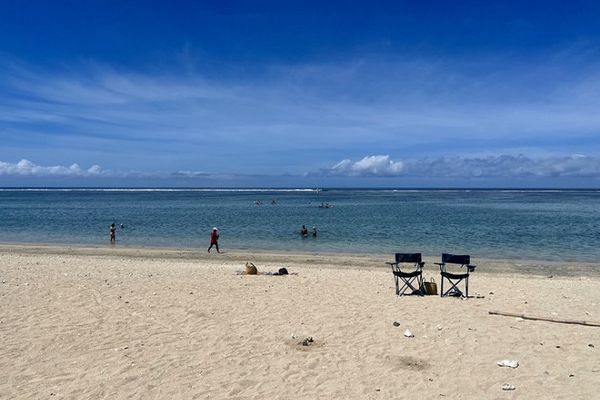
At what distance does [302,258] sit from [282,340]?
15198 mm

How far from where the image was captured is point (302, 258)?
2414cm

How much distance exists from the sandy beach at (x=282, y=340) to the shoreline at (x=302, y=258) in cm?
552

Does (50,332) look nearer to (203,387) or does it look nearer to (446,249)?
(203,387)

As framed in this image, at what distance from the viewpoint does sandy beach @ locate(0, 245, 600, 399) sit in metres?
6.90

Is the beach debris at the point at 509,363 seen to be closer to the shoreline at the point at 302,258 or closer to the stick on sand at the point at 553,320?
the stick on sand at the point at 553,320

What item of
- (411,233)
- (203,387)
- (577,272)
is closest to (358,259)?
(577,272)

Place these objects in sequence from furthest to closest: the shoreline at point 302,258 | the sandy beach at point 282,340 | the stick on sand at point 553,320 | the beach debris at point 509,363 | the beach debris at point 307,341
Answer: the shoreline at point 302,258
the stick on sand at point 553,320
the beach debris at point 307,341
the beach debris at point 509,363
the sandy beach at point 282,340

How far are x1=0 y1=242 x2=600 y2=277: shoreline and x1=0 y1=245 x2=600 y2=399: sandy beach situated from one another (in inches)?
217

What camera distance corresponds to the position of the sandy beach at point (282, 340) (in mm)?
6898

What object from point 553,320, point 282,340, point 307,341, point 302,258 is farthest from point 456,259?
point 302,258

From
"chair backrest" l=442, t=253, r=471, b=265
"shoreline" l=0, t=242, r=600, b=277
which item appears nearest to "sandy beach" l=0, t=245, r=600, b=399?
"chair backrest" l=442, t=253, r=471, b=265

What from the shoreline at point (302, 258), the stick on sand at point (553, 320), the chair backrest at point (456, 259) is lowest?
the shoreline at point (302, 258)

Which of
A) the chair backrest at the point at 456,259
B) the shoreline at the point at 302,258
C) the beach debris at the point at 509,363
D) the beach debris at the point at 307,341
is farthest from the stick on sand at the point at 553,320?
→ the shoreline at the point at 302,258

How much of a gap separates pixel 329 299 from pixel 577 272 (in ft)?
43.2
